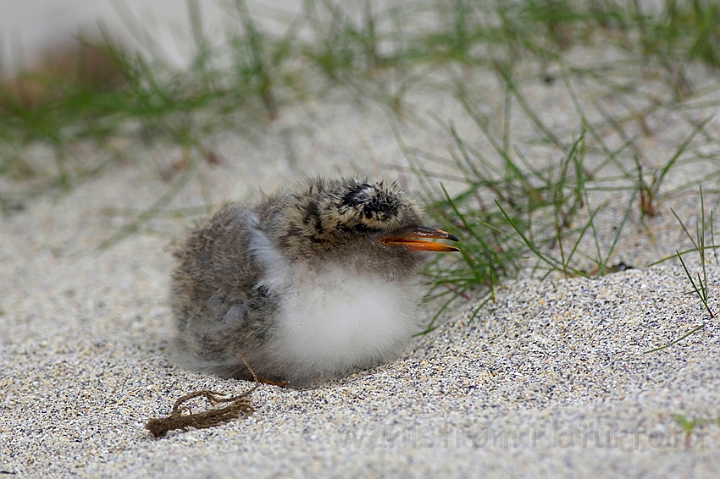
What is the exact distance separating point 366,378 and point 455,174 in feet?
5.91

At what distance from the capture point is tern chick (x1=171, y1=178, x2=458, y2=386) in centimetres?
275

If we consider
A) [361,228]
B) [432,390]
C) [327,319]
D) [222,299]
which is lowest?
[432,390]

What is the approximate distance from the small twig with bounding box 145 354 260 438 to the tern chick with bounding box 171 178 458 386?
265 mm

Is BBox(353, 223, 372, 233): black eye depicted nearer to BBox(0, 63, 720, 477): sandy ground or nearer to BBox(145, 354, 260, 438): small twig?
BBox(0, 63, 720, 477): sandy ground

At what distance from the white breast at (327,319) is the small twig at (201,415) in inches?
10.1

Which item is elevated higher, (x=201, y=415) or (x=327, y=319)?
(x=327, y=319)

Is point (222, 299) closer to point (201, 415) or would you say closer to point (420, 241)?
point (201, 415)

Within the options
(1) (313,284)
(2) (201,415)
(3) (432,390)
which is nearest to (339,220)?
(1) (313,284)

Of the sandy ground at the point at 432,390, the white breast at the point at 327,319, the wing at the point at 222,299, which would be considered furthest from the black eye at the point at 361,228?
the sandy ground at the point at 432,390

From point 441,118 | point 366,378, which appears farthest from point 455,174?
point 366,378

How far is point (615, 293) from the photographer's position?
2844mm

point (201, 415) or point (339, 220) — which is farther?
point (339, 220)

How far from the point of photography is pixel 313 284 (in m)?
2.79

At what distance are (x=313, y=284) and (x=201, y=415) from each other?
0.60 meters
